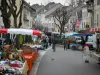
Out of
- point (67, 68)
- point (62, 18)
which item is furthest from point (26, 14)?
point (67, 68)

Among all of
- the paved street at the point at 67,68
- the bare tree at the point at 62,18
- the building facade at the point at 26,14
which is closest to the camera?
the paved street at the point at 67,68

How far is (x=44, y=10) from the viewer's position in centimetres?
13425

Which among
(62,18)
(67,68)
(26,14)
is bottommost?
(67,68)

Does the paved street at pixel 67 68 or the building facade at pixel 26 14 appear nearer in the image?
the paved street at pixel 67 68

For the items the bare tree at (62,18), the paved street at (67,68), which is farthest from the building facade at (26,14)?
the paved street at (67,68)

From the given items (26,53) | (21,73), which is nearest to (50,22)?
(26,53)

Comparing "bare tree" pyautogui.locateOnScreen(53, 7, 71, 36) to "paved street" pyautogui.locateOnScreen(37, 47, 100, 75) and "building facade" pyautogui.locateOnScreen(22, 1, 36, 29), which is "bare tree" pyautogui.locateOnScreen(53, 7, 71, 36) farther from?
"paved street" pyautogui.locateOnScreen(37, 47, 100, 75)

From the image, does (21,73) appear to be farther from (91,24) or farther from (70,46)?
(91,24)

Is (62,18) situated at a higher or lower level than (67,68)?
higher

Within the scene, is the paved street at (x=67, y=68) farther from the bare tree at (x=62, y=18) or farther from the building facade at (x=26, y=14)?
the bare tree at (x=62, y=18)

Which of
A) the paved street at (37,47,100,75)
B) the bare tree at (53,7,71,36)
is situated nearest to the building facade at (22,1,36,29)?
the bare tree at (53,7,71,36)

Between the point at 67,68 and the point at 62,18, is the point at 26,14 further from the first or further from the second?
the point at 67,68

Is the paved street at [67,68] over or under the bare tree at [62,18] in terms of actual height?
under

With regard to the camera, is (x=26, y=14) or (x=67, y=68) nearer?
(x=67, y=68)
